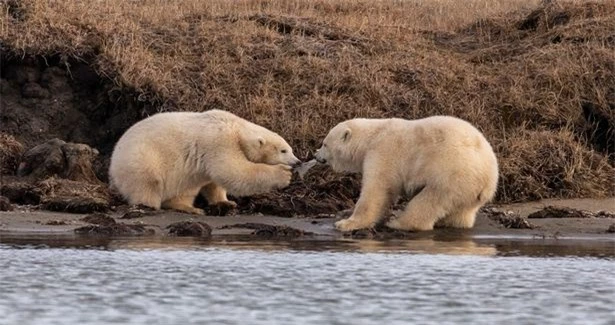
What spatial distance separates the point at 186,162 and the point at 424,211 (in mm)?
2702

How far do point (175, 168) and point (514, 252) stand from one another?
4.02 meters

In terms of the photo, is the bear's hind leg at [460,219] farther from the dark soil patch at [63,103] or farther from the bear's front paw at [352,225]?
the dark soil patch at [63,103]

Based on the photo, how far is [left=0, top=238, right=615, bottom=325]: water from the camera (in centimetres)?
803

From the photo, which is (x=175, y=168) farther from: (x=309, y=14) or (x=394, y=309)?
(x=309, y=14)

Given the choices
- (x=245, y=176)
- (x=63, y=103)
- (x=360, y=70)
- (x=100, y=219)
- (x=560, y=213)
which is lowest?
(x=100, y=219)

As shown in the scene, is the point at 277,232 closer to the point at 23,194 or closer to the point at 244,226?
the point at 244,226

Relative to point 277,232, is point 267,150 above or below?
above

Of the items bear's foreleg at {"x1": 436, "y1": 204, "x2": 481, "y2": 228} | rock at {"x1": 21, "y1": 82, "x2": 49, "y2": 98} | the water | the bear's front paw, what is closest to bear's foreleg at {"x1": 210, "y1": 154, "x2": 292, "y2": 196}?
the bear's front paw

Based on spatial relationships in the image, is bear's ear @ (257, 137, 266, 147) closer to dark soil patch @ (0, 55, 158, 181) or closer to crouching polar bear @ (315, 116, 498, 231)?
crouching polar bear @ (315, 116, 498, 231)

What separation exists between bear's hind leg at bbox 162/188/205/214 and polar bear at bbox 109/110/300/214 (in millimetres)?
11

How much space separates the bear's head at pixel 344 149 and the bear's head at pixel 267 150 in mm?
590

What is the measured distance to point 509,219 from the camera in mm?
13250

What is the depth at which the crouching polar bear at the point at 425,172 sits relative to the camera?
485 inches

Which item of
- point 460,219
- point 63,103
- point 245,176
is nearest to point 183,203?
point 245,176
